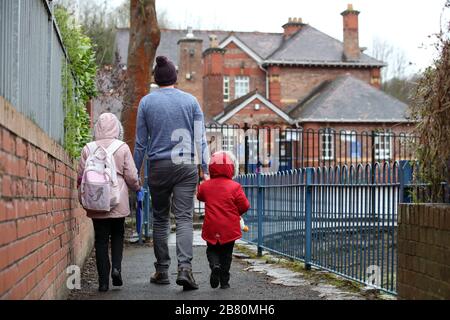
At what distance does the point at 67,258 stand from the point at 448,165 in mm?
3319

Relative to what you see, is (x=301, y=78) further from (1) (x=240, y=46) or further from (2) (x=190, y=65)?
(2) (x=190, y=65)

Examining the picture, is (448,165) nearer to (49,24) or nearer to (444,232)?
(444,232)

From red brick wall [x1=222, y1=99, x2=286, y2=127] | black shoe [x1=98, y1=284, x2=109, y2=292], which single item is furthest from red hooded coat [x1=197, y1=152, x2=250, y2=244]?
red brick wall [x1=222, y1=99, x2=286, y2=127]

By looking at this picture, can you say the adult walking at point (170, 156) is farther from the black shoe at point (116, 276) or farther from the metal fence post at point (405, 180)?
the metal fence post at point (405, 180)

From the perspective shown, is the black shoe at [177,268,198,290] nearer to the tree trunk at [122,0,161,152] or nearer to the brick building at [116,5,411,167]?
the tree trunk at [122,0,161,152]

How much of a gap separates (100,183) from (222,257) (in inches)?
51.8

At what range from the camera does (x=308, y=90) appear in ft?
174

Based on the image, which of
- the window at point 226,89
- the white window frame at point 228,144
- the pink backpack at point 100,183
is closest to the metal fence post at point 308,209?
the pink backpack at point 100,183

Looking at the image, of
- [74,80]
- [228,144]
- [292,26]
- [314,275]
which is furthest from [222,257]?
[292,26]

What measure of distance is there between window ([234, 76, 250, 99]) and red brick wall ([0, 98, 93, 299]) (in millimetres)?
47886

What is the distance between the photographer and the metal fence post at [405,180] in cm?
614

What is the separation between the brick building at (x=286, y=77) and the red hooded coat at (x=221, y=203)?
3834cm

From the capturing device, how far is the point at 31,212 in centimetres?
464

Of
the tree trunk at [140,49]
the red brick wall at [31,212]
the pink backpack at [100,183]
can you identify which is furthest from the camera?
the tree trunk at [140,49]
